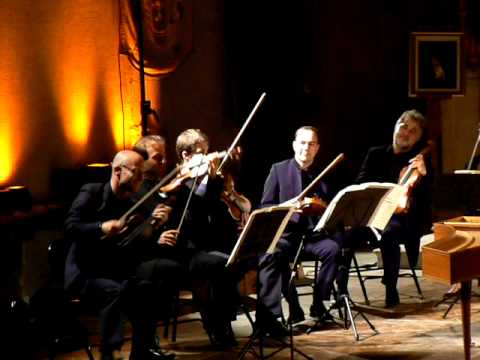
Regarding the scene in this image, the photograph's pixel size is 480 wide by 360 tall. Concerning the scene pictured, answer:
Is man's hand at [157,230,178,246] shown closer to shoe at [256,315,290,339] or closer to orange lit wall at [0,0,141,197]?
shoe at [256,315,290,339]

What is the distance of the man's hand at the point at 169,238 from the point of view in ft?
18.7

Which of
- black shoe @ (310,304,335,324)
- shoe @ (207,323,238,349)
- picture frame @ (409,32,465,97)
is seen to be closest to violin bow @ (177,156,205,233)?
shoe @ (207,323,238,349)

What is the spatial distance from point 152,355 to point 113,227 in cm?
82

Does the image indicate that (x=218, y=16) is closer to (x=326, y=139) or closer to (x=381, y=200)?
(x=326, y=139)

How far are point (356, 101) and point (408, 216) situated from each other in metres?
3.33

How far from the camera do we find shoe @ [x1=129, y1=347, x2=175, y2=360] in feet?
17.7

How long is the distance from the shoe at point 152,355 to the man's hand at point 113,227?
2.16 feet

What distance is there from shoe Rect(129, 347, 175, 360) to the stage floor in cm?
17

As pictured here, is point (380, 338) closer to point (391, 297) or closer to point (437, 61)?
point (391, 297)

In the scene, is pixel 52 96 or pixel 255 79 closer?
pixel 52 96

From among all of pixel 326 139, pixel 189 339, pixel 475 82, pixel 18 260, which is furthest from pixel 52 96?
pixel 475 82

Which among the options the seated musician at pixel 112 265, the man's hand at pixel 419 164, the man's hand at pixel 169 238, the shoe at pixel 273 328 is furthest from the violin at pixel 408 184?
the seated musician at pixel 112 265

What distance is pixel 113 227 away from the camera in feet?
17.4

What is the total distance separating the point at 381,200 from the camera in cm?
627
